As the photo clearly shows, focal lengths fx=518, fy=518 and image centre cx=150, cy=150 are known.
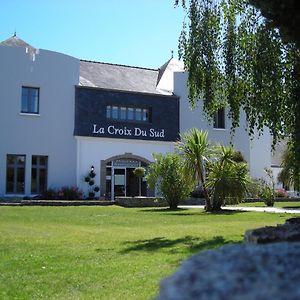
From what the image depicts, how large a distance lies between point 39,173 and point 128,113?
7.74 meters

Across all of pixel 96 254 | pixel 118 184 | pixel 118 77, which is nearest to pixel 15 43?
pixel 118 77

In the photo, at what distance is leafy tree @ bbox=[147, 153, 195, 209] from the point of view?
84.4 ft

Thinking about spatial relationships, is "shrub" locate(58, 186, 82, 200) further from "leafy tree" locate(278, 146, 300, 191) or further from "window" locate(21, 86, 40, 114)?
"leafy tree" locate(278, 146, 300, 191)

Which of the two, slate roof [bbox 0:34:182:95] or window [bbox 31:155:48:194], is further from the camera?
slate roof [bbox 0:34:182:95]

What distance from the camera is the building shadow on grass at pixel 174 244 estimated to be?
403 inches

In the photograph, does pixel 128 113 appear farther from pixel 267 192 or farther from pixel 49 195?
pixel 267 192

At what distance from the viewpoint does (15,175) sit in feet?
107

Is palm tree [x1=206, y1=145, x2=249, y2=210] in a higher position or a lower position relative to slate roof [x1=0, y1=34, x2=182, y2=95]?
lower

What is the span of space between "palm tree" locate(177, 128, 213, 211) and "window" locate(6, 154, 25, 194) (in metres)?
13.0

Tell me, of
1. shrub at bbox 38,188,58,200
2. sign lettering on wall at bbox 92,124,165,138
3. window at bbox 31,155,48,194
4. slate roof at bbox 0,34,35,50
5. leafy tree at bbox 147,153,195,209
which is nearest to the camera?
leafy tree at bbox 147,153,195,209

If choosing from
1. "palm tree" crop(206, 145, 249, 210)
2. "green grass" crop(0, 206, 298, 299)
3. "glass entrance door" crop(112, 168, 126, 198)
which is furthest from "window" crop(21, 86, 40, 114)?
"green grass" crop(0, 206, 298, 299)

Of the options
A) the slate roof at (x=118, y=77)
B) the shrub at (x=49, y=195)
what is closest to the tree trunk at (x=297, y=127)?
the shrub at (x=49, y=195)

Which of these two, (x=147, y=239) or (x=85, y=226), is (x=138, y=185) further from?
(x=147, y=239)

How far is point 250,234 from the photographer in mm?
4648
